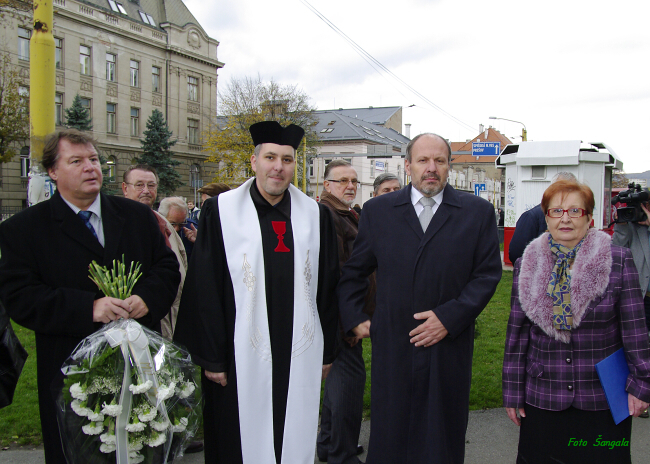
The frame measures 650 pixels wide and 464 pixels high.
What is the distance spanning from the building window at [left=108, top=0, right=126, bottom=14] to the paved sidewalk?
37569mm

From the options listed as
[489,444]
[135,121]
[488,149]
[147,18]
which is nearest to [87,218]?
[489,444]

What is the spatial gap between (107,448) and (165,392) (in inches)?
14.4

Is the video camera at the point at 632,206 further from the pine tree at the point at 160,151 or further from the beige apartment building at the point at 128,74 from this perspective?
the pine tree at the point at 160,151

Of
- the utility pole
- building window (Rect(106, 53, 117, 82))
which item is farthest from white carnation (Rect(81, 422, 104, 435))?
building window (Rect(106, 53, 117, 82))

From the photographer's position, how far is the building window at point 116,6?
1383 inches

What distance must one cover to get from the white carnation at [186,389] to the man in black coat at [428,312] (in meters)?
0.94

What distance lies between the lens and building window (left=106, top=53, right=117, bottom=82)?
34.8 metres

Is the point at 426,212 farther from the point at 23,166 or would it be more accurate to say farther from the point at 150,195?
the point at 23,166

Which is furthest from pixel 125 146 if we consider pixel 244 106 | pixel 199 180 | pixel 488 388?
pixel 488 388

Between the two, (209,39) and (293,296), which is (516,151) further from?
(209,39)

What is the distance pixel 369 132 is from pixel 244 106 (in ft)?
71.4

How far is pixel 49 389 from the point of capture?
8.82ft

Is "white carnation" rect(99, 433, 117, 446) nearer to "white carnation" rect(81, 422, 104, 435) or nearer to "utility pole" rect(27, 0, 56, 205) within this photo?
"white carnation" rect(81, 422, 104, 435)

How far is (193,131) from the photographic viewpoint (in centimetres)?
4078
